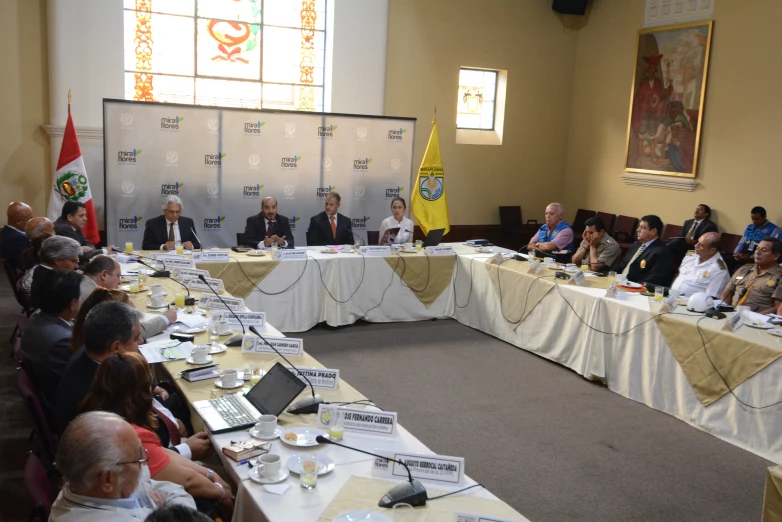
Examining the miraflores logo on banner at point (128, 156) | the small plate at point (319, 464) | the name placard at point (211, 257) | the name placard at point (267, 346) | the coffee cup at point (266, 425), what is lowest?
the small plate at point (319, 464)

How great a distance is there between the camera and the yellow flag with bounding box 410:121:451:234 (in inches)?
327

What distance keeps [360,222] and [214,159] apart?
204cm

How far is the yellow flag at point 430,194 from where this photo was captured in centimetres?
831

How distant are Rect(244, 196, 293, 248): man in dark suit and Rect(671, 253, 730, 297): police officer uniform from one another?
356cm

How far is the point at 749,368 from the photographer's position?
394cm

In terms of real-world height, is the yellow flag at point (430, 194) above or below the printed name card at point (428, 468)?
above

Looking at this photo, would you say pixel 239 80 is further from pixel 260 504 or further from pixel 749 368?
pixel 260 504

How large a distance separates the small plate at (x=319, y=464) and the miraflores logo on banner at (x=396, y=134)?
6716 mm

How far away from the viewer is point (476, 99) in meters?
10.4

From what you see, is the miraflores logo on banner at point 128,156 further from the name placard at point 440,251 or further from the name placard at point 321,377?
the name placard at point 321,377

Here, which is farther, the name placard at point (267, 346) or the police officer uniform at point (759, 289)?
the police officer uniform at point (759, 289)

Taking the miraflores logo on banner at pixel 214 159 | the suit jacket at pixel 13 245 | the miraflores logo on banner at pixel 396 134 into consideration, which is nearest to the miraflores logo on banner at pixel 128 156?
the miraflores logo on banner at pixel 214 159

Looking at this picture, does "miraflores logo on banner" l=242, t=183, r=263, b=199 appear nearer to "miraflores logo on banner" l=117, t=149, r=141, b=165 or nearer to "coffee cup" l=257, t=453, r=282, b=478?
"miraflores logo on banner" l=117, t=149, r=141, b=165

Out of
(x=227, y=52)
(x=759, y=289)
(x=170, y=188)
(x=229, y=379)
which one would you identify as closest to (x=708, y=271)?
(x=759, y=289)
